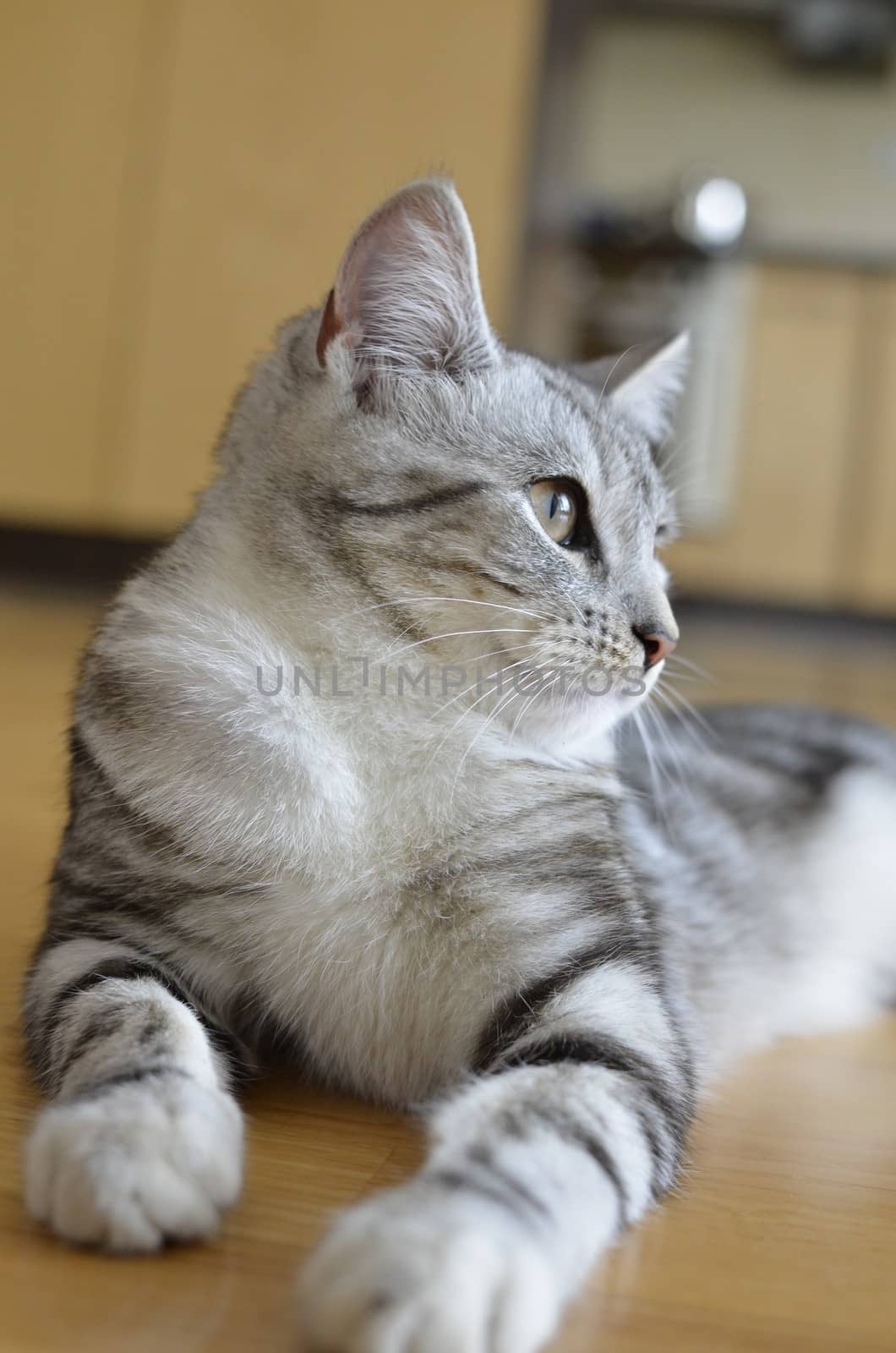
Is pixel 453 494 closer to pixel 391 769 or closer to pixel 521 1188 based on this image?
pixel 391 769

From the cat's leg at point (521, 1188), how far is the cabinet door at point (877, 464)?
15.6 feet

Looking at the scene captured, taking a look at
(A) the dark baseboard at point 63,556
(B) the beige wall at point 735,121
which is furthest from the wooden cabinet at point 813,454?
(A) the dark baseboard at point 63,556

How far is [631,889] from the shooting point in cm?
121

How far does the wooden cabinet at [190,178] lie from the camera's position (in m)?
4.57

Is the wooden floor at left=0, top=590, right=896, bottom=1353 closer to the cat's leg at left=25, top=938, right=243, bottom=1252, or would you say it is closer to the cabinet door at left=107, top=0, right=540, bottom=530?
the cat's leg at left=25, top=938, right=243, bottom=1252

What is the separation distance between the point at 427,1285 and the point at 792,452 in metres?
5.32

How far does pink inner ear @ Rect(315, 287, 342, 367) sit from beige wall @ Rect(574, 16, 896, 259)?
4961 millimetres

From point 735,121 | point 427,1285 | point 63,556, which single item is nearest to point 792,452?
point 735,121

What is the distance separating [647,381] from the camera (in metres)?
1.58

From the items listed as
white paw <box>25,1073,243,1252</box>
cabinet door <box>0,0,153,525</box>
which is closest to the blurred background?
cabinet door <box>0,0,153,525</box>

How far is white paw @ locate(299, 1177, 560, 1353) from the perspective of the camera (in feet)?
2.22

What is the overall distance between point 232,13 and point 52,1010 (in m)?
4.28

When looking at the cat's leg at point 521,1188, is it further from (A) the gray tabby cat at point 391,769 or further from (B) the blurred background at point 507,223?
(B) the blurred background at point 507,223

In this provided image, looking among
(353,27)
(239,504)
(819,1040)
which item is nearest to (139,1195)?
(239,504)
